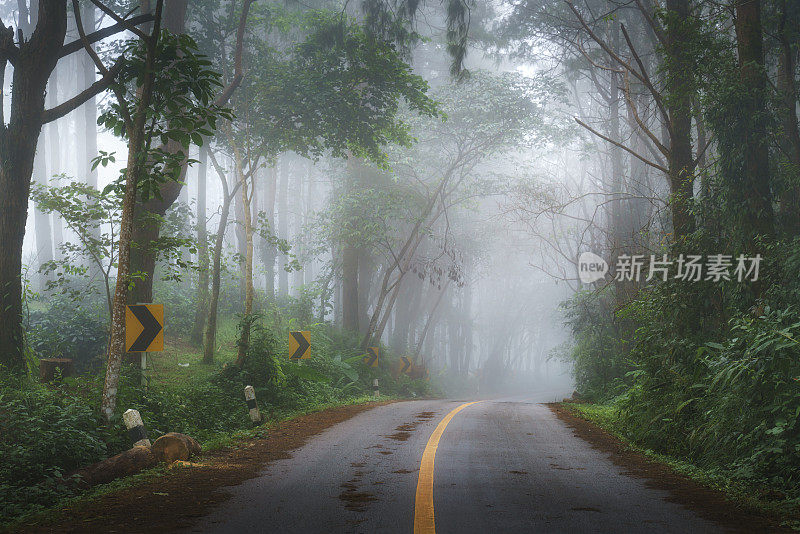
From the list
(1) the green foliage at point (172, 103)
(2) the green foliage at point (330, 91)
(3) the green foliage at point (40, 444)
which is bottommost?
(3) the green foliage at point (40, 444)

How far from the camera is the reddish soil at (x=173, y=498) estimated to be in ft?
16.7

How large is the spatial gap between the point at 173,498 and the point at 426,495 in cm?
240

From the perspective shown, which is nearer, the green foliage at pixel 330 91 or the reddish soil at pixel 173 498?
the reddish soil at pixel 173 498

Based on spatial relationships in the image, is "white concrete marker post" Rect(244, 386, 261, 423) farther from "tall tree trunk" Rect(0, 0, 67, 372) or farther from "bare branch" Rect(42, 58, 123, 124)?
A: "bare branch" Rect(42, 58, 123, 124)

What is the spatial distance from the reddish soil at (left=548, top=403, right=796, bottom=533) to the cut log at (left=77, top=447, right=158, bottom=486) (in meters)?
5.62

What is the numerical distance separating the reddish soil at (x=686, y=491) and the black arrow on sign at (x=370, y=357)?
13.2 m

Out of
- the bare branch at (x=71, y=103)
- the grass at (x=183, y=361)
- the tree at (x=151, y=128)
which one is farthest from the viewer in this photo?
the grass at (x=183, y=361)

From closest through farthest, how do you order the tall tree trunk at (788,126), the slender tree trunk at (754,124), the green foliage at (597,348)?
1. the slender tree trunk at (754,124)
2. the tall tree trunk at (788,126)
3. the green foliage at (597,348)

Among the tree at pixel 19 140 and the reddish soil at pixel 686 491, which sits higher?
the tree at pixel 19 140

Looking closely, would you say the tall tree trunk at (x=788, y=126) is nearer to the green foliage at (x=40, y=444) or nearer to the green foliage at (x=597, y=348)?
the green foliage at (x=597, y=348)

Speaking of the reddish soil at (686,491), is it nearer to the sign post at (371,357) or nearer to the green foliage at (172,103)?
the green foliage at (172,103)

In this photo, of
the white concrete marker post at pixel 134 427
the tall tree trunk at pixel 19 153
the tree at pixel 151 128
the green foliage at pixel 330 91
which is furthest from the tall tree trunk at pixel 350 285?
the white concrete marker post at pixel 134 427

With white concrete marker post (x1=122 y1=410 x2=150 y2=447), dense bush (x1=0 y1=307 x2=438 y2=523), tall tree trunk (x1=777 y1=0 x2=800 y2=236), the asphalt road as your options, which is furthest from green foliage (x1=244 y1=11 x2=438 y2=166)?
white concrete marker post (x1=122 y1=410 x2=150 y2=447)

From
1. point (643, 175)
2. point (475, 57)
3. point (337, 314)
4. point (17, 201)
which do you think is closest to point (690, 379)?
point (17, 201)
